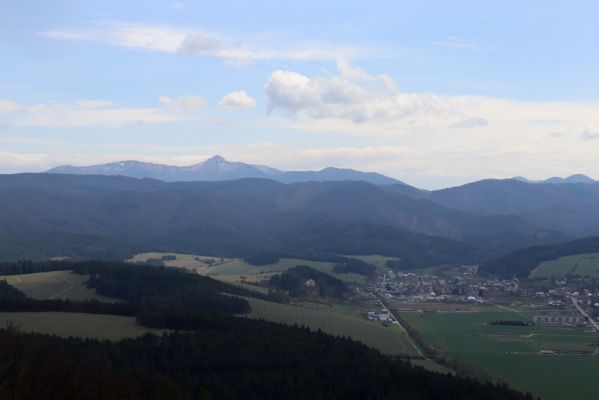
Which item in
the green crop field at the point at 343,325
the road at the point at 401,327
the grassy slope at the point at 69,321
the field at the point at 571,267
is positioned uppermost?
the field at the point at 571,267

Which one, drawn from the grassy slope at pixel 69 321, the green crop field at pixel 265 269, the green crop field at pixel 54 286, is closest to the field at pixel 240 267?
the green crop field at pixel 265 269

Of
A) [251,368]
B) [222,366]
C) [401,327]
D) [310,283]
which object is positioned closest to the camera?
[251,368]

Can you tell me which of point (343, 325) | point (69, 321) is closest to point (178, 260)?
point (343, 325)

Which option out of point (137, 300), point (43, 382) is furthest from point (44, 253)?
point (43, 382)

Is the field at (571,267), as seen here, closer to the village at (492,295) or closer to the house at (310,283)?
the village at (492,295)

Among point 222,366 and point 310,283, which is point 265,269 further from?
point 222,366

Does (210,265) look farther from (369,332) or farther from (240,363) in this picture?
(240,363)
